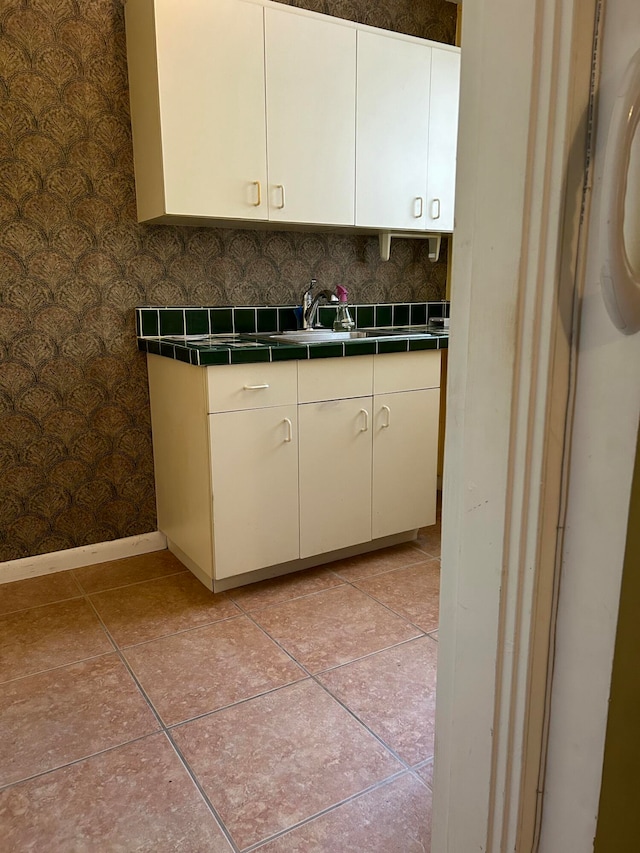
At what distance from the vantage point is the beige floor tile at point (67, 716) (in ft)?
5.18

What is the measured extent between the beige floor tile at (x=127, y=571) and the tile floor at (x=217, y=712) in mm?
13

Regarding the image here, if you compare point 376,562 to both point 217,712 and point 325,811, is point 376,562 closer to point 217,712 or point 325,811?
point 217,712

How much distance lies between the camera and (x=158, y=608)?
2309mm

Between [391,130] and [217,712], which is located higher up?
[391,130]

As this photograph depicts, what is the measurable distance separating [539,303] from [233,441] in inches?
68.4

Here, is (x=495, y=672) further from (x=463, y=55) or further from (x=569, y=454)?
(x=463, y=55)

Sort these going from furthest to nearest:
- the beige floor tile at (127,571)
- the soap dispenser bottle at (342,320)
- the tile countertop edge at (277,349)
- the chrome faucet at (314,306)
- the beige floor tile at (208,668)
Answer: the soap dispenser bottle at (342,320)
the chrome faucet at (314,306)
the beige floor tile at (127,571)
the tile countertop edge at (277,349)
the beige floor tile at (208,668)

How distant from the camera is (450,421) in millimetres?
720

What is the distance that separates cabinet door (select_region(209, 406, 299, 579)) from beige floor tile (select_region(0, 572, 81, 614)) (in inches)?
24.1

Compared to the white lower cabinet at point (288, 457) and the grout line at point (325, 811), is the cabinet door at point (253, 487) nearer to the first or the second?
the white lower cabinet at point (288, 457)

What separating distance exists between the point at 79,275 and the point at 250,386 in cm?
83

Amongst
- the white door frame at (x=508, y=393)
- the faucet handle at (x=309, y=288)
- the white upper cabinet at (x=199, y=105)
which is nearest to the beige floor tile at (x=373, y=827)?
the white door frame at (x=508, y=393)

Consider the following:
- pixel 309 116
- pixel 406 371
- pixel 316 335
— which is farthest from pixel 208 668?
pixel 309 116

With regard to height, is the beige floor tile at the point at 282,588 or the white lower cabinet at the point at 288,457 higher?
the white lower cabinet at the point at 288,457
